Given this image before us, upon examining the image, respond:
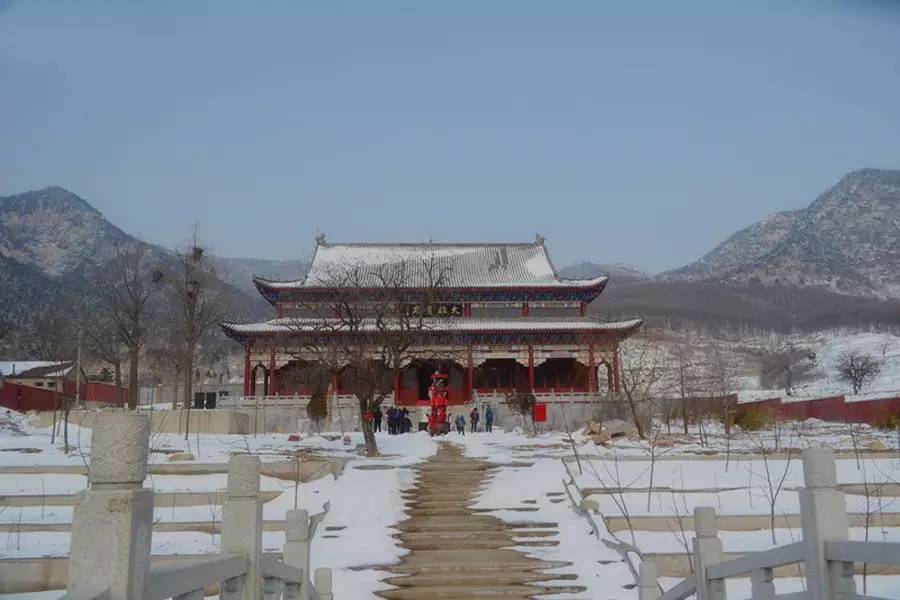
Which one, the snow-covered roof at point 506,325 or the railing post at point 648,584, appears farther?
the snow-covered roof at point 506,325

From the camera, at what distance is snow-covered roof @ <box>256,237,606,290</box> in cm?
4094

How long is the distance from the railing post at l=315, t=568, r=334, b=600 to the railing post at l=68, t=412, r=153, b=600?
5029 millimetres

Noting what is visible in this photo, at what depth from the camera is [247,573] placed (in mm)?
5039

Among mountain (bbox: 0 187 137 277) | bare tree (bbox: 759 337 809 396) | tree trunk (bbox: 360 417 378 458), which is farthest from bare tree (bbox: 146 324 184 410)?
bare tree (bbox: 759 337 809 396)

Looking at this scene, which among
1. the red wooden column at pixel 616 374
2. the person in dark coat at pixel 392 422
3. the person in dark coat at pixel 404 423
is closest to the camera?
the person in dark coat at pixel 392 422

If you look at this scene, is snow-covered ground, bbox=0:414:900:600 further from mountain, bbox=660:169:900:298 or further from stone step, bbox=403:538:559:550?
mountain, bbox=660:169:900:298

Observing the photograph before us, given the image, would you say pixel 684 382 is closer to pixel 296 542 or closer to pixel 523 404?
pixel 523 404

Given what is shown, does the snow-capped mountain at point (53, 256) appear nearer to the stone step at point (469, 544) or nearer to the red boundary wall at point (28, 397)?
the red boundary wall at point (28, 397)

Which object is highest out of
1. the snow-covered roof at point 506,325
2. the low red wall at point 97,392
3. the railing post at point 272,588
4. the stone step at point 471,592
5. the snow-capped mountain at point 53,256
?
the snow-capped mountain at point 53,256

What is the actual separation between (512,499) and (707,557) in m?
8.09

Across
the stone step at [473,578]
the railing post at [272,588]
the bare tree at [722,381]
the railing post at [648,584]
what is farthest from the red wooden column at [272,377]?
the railing post at [272,588]

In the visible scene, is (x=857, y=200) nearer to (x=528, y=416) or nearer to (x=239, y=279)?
(x=239, y=279)

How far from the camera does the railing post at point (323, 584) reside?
26.3 ft

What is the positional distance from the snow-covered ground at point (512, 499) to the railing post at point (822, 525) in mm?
4559
